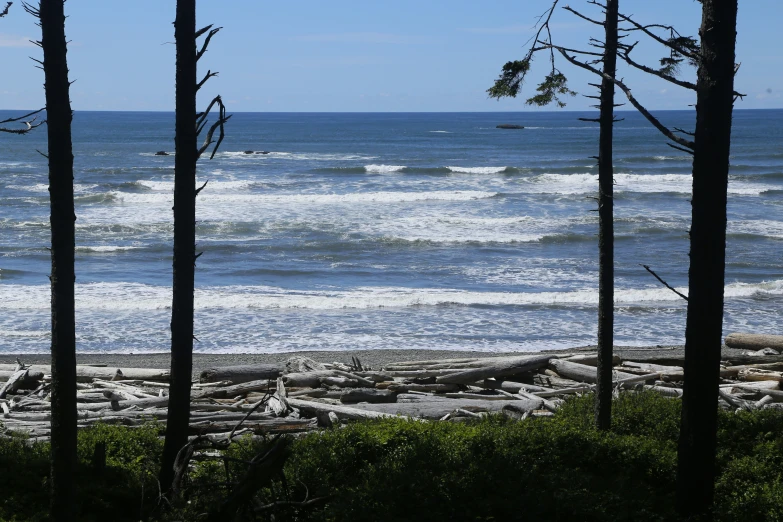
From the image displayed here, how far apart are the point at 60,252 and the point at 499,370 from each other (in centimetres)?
718

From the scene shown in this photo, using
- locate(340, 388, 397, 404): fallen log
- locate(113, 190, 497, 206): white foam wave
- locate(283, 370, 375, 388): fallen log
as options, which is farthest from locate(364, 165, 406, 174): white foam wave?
locate(340, 388, 397, 404): fallen log

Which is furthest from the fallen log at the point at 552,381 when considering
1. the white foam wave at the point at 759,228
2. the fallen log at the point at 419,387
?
the white foam wave at the point at 759,228

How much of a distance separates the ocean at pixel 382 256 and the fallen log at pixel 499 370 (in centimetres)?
349

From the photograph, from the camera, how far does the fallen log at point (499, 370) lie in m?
11.6

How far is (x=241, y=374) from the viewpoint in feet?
37.8

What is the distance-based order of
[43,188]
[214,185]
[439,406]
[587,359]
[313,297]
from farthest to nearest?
[214,185]
[43,188]
[313,297]
[587,359]
[439,406]

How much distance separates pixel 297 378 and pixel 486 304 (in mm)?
9069

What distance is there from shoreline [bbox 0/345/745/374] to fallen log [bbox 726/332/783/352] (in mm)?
153

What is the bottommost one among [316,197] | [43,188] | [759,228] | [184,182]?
[759,228]

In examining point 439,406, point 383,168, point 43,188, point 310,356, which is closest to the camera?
point 439,406

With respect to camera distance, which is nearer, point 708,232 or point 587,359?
point 708,232

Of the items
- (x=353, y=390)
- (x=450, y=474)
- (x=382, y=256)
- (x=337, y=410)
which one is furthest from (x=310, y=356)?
(x=382, y=256)

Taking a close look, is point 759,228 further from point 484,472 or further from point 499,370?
point 484,472

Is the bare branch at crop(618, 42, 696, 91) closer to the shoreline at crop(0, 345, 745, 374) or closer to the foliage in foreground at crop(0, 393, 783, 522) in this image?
the foliage in foreground at crop(0, 393, 783, 522)
